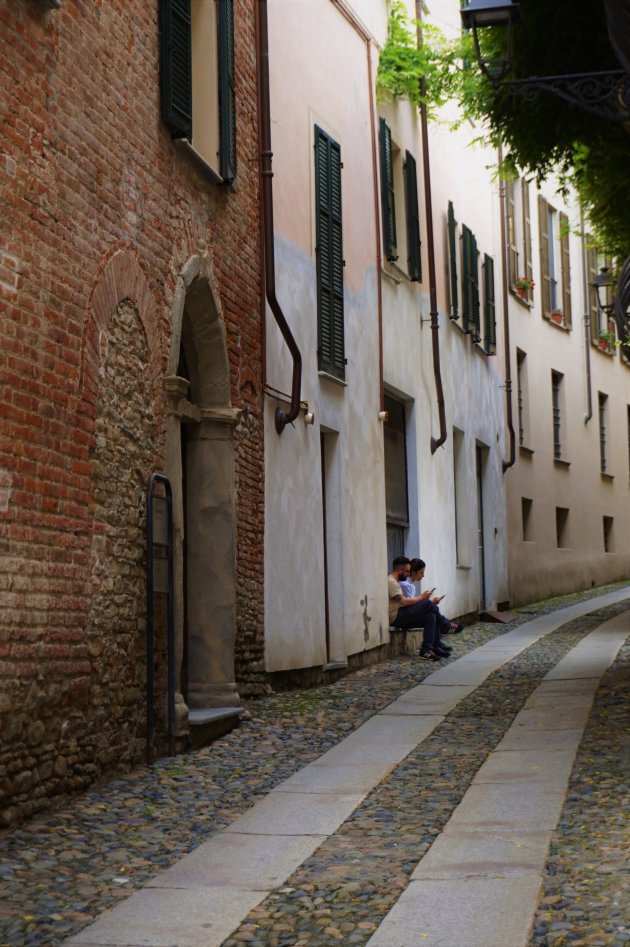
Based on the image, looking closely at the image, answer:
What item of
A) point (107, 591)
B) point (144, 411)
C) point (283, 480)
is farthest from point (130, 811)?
point (283, 480)

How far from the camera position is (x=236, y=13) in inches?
408

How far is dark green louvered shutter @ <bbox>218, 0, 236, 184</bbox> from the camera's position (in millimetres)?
9617

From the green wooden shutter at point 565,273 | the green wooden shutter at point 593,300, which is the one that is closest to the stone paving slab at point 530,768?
the green wooden shutter at point 565,273

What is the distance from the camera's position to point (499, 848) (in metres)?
5.47

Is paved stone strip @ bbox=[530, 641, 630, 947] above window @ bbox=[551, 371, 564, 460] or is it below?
below

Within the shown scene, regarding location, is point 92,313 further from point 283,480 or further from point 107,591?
point 283,480

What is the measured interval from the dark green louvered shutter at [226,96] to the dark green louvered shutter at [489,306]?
1068 cm

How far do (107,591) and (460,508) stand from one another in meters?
11.7

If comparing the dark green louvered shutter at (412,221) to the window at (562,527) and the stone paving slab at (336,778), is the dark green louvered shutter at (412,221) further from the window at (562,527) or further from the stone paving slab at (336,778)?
the window at (562,527)

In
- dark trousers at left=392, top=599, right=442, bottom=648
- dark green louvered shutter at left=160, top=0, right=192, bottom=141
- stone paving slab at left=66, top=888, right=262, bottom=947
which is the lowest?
stone paving slab at left=66, top=888, right=262, bottom=947

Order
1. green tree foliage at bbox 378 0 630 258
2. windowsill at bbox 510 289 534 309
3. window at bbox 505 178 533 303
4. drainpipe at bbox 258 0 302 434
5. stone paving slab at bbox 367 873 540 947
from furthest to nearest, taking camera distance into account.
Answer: window at bbox 505 178 533 303
windowsill at bbox 510 289 534 309
drainpipe at bbox 258 0 302 434
green tree foliage at bbox 378 0 630 258
stone paving slab at bbox 367 873 540 947

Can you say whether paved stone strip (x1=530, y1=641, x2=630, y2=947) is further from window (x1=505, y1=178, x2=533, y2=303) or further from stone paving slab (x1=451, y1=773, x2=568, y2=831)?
window (x1=505, y1=178, x2=533, y2=303)

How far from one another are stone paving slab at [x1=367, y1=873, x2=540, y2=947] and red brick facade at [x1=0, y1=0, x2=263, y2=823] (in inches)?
84.9

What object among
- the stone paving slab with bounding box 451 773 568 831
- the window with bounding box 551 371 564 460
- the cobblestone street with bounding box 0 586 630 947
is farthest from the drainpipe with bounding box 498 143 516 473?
the stone paving slab with bounding box 451 773 568 831
